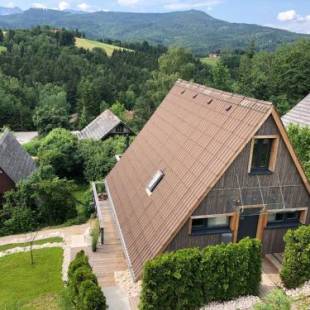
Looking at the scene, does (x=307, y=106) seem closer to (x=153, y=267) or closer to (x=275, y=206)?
(x=275, y=206)

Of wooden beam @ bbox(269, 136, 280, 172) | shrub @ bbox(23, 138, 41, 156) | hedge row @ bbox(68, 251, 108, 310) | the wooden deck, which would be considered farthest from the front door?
shrub @ bbox(23, 138, 41, 156)

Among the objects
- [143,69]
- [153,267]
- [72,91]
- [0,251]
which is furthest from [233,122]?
[143,69]

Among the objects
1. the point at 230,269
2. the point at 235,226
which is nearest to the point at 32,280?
the point at 230,269

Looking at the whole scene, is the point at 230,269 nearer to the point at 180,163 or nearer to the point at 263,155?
the point at 263,155

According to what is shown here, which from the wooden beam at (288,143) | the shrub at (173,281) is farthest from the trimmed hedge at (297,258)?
the shrub at (173,281)

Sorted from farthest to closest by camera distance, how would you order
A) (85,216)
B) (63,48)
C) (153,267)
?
(63,48)
(85,216)
(153,267)

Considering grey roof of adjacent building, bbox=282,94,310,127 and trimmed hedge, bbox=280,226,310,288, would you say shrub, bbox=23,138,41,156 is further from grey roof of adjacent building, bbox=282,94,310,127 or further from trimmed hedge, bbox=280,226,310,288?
trimmed hedge, bbox=280,226,310,288

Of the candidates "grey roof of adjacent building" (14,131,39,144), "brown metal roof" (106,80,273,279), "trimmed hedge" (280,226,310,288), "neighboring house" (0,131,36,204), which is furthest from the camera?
"grey roof of adjacent building" (14,131,39,144)
